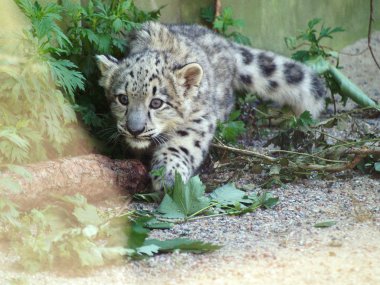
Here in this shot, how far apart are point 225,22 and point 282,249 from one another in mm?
3388

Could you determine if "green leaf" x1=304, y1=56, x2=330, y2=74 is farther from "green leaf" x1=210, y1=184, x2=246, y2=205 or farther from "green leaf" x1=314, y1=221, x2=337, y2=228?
"green leaf" x1=314, y1=221, x2=337, y2=228

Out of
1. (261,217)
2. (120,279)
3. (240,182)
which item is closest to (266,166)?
(240,182)

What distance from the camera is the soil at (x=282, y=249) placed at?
3.35m

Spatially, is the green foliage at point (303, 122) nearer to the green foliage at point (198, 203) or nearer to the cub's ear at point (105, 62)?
the green foliage at point (198, 203)

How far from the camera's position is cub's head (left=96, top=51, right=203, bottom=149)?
5.08 m

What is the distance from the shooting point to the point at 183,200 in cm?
457

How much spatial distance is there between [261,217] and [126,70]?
1452mm

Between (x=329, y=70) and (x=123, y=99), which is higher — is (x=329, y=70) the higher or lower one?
the higher one

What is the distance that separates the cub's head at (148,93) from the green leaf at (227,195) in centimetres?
61

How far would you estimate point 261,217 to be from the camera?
4.43m

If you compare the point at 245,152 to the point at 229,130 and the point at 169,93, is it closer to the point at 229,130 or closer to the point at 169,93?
the point at 229,130

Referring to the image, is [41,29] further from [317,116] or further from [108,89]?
[317,116]

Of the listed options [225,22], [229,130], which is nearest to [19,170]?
[229,130]

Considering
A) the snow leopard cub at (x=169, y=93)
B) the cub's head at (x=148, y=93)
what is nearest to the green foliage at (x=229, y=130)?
the snow leopard cub at (x=169, y=93)
